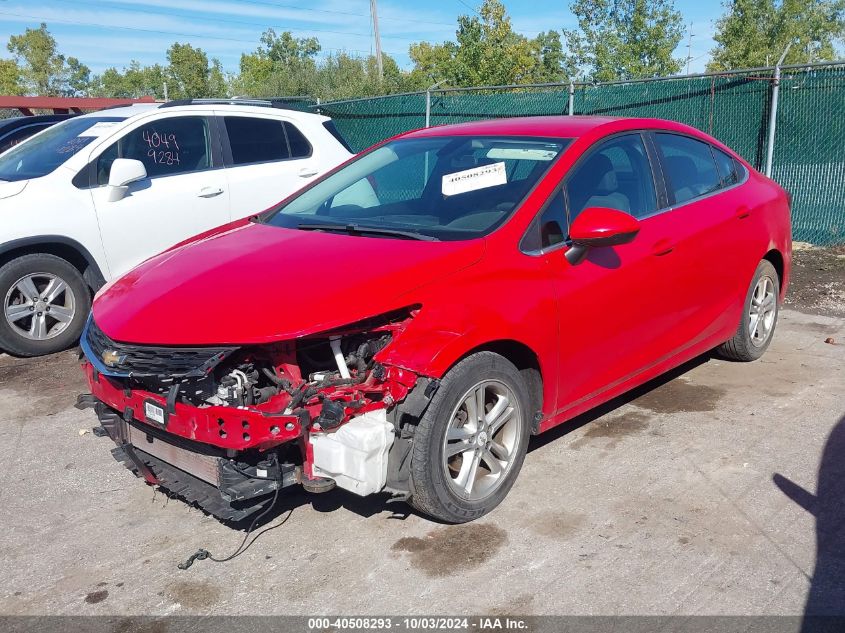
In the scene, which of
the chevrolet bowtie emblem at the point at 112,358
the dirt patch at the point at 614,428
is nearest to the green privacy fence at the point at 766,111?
the dirt patch at the point at 614,428

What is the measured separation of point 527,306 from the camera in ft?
12.2

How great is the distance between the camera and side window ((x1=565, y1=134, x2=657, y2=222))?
13.7 feet

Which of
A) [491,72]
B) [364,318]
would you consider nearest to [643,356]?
[364,318]

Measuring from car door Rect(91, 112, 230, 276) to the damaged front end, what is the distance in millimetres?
3530

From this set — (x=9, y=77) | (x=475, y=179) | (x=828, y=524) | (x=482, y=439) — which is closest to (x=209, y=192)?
(x=475, y=179)

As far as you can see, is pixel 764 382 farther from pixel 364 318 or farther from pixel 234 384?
pixel 234 384

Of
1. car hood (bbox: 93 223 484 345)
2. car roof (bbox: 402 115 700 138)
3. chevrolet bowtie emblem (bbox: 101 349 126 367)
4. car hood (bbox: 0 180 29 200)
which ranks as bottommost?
chevrolet bowtie emblem (bbox: 101 349 126 367)

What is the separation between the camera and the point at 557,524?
3.69 m

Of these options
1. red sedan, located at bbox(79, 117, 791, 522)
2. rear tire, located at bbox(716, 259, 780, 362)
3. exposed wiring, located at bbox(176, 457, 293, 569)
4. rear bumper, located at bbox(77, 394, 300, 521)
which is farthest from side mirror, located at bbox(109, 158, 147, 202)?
rear tire, located at bbox(716, 259, 780, 362)

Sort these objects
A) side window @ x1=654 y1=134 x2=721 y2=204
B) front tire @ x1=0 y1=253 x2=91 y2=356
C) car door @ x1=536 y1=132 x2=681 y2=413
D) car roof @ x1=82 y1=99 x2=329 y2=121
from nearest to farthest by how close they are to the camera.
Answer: car door @ x1=536 y1=132 x2=681 y2=413 → side window @ x1=654 y1=134 x2=721 y2=204 → front tire @ x1=0 y1=253 x2=91 y2=356 → car roof @ x1=82 y1=99 x2=329 y2=121

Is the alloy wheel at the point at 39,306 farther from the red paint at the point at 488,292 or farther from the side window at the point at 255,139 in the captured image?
the red paint at the point at 488,292

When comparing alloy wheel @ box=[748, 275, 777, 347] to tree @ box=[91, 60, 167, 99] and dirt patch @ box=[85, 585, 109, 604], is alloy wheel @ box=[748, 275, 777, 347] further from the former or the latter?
tree @ box=[91, 60, 167, 99]

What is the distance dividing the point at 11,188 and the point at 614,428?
503 centimetres

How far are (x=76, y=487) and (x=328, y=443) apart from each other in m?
1.80
